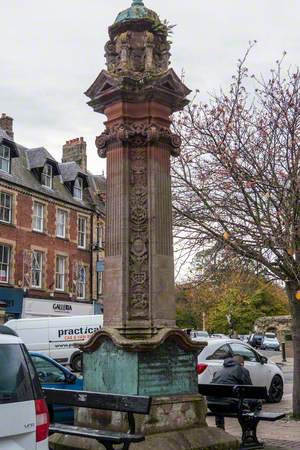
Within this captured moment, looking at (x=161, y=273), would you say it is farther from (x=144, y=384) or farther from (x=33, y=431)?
(x=33, y=431)

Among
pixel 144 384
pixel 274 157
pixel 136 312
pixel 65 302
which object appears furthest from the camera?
pixel 65 302

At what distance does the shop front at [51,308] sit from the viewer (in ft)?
102

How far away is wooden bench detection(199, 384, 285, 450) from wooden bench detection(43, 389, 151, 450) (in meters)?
2.48

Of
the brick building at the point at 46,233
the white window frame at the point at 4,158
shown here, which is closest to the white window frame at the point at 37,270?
the brick building at the point at 46,233

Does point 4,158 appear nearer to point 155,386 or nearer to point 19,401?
point 155,386

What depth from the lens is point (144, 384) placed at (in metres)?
7.59

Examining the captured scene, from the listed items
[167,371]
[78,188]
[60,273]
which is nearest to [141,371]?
[167,371]

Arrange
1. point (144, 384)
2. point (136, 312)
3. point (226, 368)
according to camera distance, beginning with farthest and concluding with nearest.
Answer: point (226, 368) → point (136, 312) → point (144, 384)

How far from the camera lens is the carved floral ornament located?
8.40 meters

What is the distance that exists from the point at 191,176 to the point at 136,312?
5498 millimetres

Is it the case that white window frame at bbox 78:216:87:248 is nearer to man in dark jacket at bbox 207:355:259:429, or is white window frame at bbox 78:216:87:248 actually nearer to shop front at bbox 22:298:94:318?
shop front at bbox 22:298:94:318

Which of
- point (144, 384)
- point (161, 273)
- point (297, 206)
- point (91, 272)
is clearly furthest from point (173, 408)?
point (91, 272)

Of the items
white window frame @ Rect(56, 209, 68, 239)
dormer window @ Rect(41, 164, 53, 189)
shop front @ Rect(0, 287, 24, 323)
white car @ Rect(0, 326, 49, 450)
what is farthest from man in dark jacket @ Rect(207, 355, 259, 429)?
dormer window @ Rect(41, 164, 53, 189)

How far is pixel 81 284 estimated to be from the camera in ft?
118
